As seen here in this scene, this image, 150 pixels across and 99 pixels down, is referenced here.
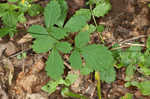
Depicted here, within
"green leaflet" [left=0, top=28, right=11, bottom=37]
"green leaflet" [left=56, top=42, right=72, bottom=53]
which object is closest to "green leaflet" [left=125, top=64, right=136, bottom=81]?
"green leaflet" [left=56, top=42, right=72, bottom=53]

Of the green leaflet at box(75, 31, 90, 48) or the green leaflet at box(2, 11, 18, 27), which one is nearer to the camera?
the green leaflet at box(75, 31, 90, 48)

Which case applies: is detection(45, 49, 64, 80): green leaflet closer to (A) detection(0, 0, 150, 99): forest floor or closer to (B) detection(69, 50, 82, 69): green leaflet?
(B) detection(69, 50, 82, 69): green leaflet

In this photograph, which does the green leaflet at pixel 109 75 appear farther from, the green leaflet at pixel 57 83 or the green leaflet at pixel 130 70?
the green leaflet at pixel 57 83

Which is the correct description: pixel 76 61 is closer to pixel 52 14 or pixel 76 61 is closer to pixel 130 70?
pixel 52 14

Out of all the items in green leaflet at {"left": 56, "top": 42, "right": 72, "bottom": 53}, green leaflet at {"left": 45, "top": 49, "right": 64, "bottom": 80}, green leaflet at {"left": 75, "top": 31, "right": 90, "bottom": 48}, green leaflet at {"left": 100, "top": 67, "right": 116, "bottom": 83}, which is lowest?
green leaflet at {"left": 100, "top": 67, "right": 116, "bottom": 83}

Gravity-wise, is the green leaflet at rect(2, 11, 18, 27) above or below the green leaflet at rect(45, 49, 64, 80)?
above

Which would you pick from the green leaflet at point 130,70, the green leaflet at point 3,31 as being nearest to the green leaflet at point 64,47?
the green leaflet at point 3,31

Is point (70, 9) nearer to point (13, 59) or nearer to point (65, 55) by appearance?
point (65, 55)

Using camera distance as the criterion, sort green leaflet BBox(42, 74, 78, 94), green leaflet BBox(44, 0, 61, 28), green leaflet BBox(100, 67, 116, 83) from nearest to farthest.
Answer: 1. green leaflet BBox(44, 0, 61, 28)
2. green leaflet BBox(100, 67, 116, 83)
3. green leaflet BBox(42, 74, 78, 94)
